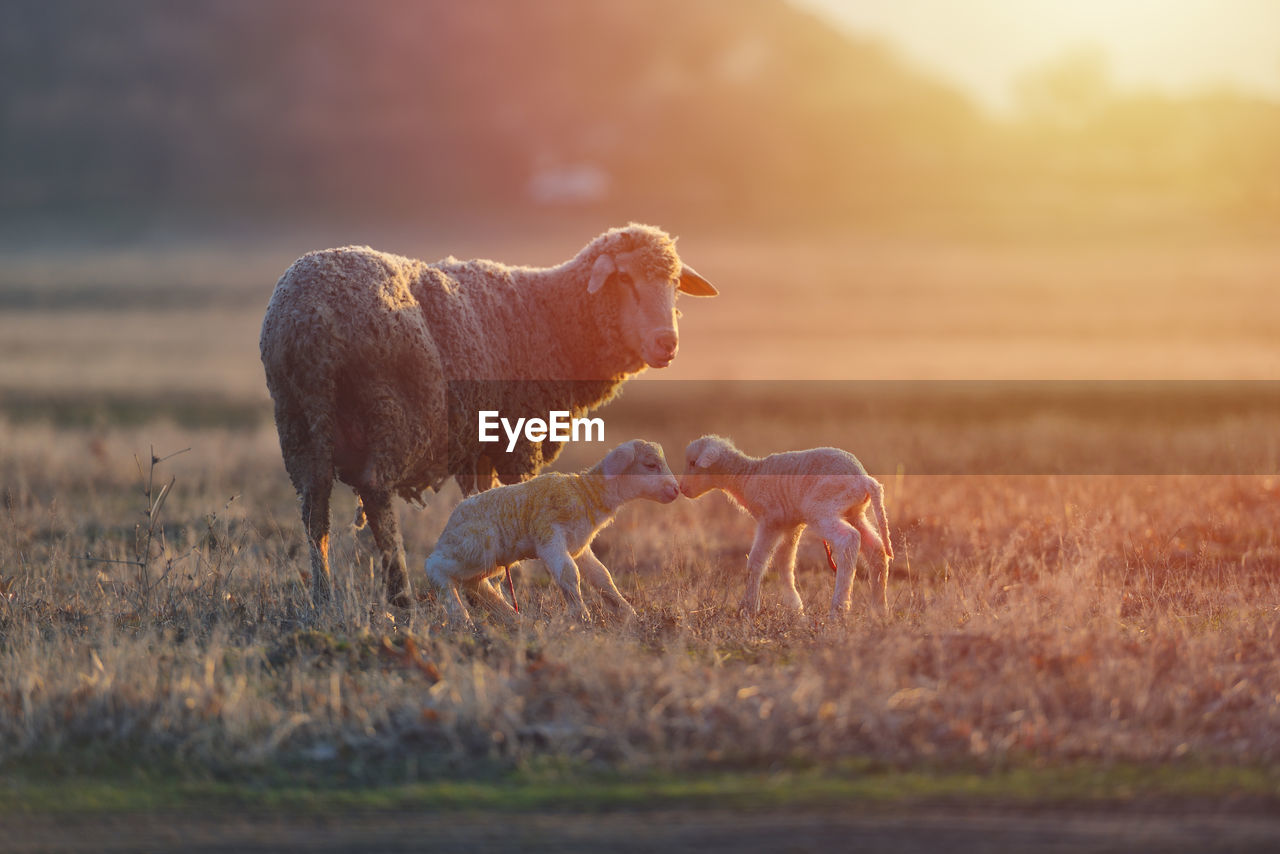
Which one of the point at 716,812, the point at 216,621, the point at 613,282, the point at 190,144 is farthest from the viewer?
the point at 190,144

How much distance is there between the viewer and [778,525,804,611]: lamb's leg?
10.2 m

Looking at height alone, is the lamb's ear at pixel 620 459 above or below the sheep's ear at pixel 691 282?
below

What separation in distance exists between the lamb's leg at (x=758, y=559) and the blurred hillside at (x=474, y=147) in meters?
133

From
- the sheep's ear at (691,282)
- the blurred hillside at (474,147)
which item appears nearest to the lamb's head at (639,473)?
the sheep's ear at (691,282)

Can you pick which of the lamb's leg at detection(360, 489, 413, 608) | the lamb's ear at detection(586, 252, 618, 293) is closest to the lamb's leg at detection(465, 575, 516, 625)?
the lamb's leg at detection(360, 489, 413, 608)

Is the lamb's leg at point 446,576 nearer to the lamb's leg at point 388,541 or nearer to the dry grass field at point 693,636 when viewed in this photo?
the dry grass field at point 693,636

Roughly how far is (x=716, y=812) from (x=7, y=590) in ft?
21.0

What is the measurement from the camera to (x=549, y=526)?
9844 millimetres

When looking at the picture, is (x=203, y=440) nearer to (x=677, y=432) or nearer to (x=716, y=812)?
(x=677, y=432)

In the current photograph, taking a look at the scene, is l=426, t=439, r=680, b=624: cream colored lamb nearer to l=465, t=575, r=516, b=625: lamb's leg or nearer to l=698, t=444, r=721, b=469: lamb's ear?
l=465, t=575, r=516, b=625: lamb's leg

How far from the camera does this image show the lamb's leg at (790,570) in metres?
10.2

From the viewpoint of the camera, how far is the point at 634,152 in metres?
182

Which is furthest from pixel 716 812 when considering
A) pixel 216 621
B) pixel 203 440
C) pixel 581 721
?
pixel 203 440

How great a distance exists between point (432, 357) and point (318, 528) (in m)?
1.53
